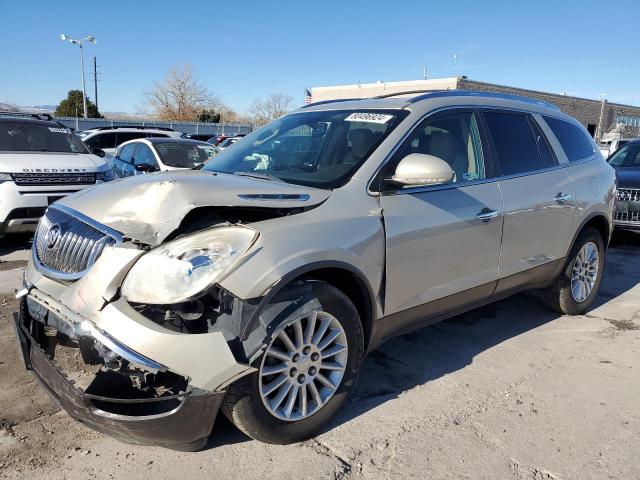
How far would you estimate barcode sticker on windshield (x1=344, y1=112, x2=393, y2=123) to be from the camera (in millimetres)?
3496

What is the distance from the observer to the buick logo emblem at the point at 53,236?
2977 mm

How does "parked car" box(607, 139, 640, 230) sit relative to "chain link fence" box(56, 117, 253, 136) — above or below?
below

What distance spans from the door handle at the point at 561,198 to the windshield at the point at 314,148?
5.58 feet

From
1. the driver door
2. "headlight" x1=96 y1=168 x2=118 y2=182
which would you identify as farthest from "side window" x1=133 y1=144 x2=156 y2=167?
the driver door

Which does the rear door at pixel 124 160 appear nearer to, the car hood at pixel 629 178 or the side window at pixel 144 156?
the side window at pixel 144 156

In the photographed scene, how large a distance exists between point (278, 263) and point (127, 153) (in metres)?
9.51

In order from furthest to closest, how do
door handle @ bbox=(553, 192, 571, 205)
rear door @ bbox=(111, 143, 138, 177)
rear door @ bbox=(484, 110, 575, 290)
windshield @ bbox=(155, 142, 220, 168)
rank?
rear door @ bbox=(111, 143, 138, 177)
windshield @ bbox=(155, 142, 220, 168)
door handle @ bbox=(553, 192, 571, 205)
rear door @ bbox=(484, 110, 575, 290)

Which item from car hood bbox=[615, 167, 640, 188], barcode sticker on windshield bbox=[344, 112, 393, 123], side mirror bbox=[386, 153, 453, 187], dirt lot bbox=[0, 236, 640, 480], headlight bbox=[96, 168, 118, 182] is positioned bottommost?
dirt lot bbox=[0, 236, 640, 480]

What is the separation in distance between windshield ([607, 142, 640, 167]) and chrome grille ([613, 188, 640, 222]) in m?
1.43

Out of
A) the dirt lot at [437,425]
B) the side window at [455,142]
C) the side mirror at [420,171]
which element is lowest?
the dirt lot at [437,425]

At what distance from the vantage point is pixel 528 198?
408 cm

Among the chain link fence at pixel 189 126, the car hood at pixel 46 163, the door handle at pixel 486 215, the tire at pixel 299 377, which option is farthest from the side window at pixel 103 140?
the chain link fence at pixel 189 126

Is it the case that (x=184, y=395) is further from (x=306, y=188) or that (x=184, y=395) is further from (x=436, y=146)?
(x=436, y=146)

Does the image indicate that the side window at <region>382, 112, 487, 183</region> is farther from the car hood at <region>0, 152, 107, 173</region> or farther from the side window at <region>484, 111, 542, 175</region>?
the car hood at <region>0, 152, 107, 173</region>
